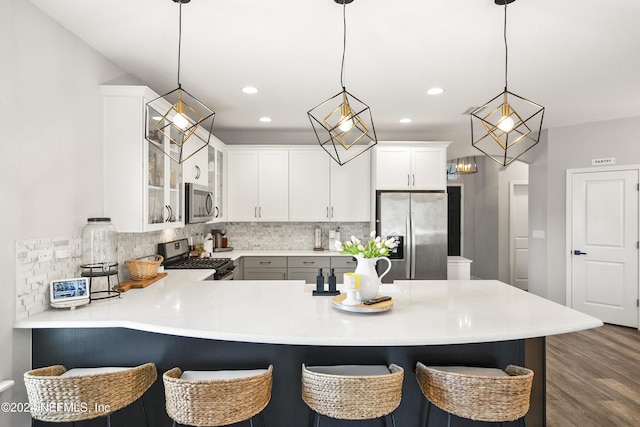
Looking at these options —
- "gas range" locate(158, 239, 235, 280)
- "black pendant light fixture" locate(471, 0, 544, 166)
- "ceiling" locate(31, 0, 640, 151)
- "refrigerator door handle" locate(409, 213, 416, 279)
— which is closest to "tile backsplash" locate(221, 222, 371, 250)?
"refrigerator door handle" locate(409, 213, 416, 279)

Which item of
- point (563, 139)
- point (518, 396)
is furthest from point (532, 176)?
point (518, 396)

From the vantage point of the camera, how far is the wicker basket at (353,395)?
1.61m

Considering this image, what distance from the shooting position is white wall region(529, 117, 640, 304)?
4.80 metres

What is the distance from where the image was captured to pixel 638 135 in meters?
4.70

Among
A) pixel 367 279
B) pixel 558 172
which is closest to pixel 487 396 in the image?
pixel 367 279

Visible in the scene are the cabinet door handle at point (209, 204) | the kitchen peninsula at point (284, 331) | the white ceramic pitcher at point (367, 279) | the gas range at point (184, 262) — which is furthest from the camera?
the cabinet door handle at point (209, 204)

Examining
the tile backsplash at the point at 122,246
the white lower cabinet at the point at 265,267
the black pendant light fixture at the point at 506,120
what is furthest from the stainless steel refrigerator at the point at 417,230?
the white lower cabinet at the point at 265,267

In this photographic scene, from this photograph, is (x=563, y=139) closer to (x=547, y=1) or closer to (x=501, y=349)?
(x=547, y=1)

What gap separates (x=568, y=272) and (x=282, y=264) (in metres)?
3.76

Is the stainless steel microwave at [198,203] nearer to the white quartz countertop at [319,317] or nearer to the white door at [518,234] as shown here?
the white quartz countertop at [319,317]

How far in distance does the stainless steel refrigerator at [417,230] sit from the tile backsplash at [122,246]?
632mm

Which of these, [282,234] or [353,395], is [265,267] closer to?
[282,234]

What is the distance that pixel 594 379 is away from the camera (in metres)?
3.28

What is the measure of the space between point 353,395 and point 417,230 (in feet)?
11.4
